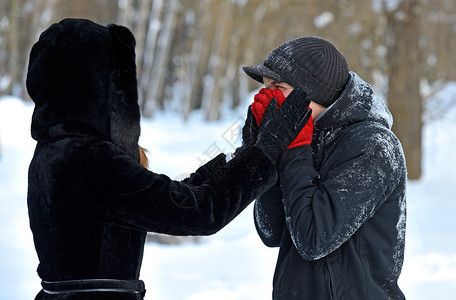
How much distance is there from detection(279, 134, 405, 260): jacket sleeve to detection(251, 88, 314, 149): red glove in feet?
0.16

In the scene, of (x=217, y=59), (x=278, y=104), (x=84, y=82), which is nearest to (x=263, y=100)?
(x=278, y=104)

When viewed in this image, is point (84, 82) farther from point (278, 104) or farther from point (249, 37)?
point (249, 37)

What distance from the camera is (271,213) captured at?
2.29m

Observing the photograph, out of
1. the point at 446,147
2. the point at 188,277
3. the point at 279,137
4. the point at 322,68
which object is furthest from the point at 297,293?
the point at 446,147

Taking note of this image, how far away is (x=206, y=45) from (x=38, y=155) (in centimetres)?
2905

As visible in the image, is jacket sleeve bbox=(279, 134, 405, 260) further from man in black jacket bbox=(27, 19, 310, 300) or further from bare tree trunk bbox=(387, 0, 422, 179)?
bare tree trunk bbox=(387, 0, 422, 179)

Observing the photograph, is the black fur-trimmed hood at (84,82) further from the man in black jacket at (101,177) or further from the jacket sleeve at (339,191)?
the jacket sleeve at (339,191)

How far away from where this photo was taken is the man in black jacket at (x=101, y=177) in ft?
6.41

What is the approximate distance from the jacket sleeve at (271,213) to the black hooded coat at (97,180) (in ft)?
0.65

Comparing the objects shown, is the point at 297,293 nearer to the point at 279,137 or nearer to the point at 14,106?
the point at 279,137

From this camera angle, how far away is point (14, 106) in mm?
12266

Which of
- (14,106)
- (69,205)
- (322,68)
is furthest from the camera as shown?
(14,106)

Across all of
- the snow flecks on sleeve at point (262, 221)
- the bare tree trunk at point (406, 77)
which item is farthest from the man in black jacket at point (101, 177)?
the bare tree trunk at point (406, 77)

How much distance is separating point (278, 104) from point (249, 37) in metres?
31.6
